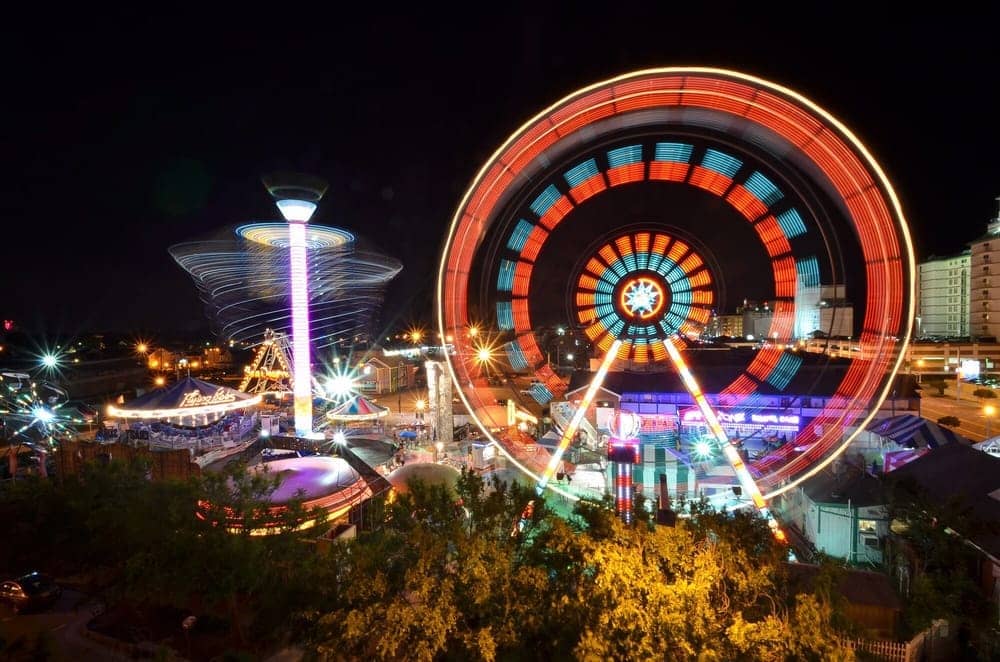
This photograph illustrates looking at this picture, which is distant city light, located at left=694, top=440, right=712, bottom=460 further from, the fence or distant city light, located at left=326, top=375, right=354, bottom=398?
distant city light, located at left=326, top=375, right=354, bottom=398

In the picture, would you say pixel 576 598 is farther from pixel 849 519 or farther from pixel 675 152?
pixel 849 519

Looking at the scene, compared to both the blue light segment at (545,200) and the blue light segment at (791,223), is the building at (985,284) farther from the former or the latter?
the blue light segment at (545,200)

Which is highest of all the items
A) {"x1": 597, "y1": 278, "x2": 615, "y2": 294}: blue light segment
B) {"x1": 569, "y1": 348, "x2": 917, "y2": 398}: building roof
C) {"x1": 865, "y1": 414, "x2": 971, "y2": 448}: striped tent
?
{"x1": 597, "y1": 278, "x2": 615, "y2": 294}: blue light segment

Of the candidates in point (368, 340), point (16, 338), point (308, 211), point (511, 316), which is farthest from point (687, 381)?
point (16, 338)

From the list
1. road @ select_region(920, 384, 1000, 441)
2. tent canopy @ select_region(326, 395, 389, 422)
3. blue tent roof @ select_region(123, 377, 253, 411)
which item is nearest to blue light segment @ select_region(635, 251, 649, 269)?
tent canopy @ select_region(326, 395, 389, 422)

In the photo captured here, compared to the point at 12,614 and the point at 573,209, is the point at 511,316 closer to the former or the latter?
the point at 573,209

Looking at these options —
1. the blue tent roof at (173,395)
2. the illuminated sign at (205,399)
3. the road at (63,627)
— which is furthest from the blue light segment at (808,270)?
the blue tent roof at (173,395)
